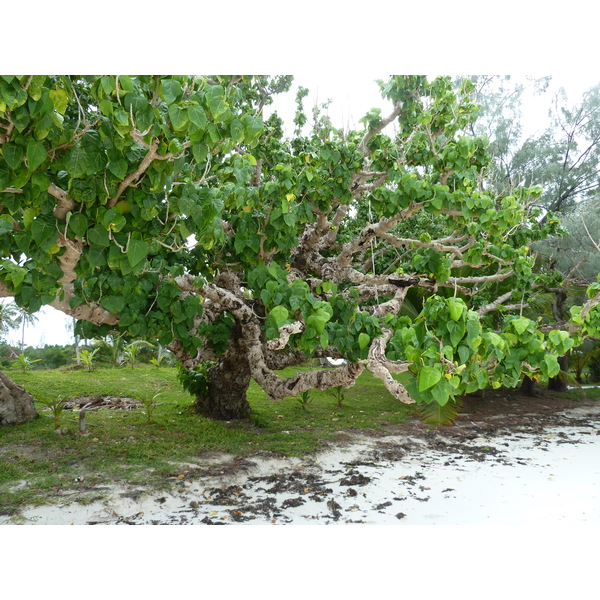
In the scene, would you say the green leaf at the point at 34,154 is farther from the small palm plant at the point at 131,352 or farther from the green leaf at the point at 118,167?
the small palm plant at the point at 131,352

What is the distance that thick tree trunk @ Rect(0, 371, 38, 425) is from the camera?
14.1ft

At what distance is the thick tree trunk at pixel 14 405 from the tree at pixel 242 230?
1.53 m

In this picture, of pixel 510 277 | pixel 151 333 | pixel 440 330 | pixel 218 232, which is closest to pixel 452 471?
pixel 510 277

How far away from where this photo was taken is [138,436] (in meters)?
4.25

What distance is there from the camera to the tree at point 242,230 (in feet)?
5.94

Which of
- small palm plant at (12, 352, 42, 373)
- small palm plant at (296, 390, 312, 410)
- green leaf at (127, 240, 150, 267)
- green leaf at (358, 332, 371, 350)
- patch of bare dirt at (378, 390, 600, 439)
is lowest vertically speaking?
patch of bare dirt at (378, 390, 600, 439)

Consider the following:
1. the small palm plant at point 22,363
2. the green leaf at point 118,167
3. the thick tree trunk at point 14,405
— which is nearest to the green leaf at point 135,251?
the green leaf at point 118,167

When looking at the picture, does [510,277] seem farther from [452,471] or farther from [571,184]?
[571,184]

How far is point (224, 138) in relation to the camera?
75.0 inches

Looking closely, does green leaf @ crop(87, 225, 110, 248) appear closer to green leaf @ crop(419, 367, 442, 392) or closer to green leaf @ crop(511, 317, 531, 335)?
green leaf @ crop(419, 367, 442, 392)

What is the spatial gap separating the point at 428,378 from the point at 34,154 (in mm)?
1642

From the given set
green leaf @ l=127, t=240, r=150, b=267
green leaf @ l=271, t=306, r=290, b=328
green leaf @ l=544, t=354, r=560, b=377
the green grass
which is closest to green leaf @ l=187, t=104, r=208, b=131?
green leaf @ l=127, t=240, r=150, b=267

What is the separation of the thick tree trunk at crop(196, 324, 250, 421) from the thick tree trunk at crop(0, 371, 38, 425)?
1547 millimetres

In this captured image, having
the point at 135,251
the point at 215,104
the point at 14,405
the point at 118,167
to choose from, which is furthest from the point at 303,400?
the point at 215,104
